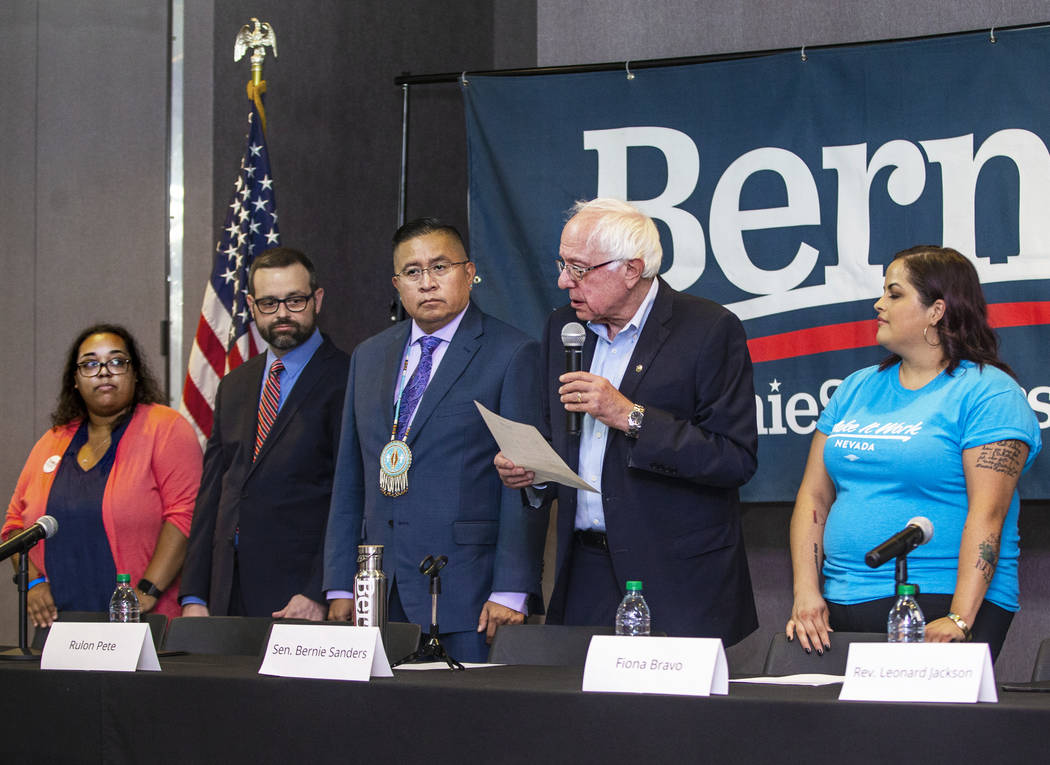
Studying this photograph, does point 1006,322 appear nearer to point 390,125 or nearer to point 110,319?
point 390,125

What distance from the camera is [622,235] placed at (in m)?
2.75

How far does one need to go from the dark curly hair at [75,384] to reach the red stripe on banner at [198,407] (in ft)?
1.21

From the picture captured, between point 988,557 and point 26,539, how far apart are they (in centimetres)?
193

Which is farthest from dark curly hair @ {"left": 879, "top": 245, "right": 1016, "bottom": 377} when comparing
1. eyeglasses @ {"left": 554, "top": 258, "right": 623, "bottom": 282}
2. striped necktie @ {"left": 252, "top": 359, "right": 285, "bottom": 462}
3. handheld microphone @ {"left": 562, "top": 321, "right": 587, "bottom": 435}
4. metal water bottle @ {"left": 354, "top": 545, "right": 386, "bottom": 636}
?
striped necktie @ {"left": 252, "top": 359, "right": 285, "bottom": 462}

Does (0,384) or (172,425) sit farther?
(0,384)

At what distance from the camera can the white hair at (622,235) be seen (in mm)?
2754

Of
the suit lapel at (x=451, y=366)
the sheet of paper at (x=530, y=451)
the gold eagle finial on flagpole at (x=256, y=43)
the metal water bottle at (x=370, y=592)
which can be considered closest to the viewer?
the metal water bottle at (x=370, y=592)

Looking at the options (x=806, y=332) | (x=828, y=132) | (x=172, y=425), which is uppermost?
(x=828, y=132)

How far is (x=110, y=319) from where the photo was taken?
4.80m

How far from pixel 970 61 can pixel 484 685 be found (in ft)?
8.82

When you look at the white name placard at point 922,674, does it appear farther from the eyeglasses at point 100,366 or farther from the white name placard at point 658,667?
the eyeglasses at point 100,366

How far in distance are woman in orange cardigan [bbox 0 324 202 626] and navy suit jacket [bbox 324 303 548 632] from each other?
2.73ft

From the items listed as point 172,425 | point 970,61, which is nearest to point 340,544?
point 172,425

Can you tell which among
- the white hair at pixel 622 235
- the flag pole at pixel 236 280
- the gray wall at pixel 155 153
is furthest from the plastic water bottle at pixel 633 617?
the gray wall at pixel 155 153
